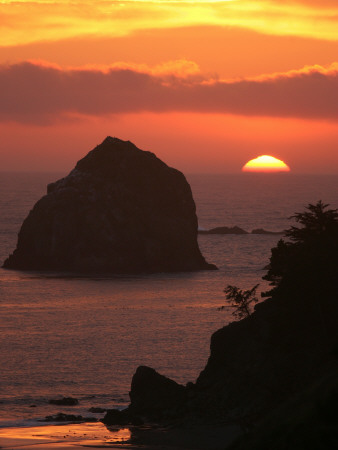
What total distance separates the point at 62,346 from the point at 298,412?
166 ft

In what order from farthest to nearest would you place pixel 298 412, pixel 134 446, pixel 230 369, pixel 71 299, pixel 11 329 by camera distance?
pixel 71 299, pixel 11 329, pixel 230 369, pixel 134 446, pixel 298 412

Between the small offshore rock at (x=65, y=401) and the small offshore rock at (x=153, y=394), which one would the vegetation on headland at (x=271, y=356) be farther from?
A: the small offshore rock at (x=65, y=401)

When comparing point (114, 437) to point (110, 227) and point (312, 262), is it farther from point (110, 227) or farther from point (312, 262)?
point (110, 227)

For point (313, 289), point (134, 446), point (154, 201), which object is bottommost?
point (134, 446)

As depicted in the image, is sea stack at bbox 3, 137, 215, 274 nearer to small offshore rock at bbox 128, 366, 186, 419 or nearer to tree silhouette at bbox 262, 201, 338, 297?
tree silhouette at bbox 262, 201, 338, 297

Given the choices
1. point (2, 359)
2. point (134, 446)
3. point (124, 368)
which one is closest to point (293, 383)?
point (134, 446)

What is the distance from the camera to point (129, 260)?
169 meters

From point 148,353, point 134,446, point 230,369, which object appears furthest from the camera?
point 148,353

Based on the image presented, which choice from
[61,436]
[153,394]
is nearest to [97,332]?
[153,394]

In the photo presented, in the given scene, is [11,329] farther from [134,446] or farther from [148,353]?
[134,446]

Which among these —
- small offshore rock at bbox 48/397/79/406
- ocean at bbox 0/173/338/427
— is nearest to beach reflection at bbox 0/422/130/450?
ocean at bbox 0/173/338/427

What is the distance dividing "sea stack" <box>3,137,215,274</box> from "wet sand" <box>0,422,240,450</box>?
334 feet

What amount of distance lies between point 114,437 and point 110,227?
108 m

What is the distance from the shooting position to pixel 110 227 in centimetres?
17062
